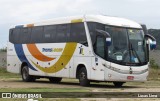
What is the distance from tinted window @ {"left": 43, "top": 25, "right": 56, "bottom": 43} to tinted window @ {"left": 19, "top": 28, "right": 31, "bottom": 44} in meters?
2.27

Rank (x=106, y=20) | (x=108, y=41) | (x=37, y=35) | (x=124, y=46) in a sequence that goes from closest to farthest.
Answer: (x=108, y=41)
(x=124, y=46)
(x=106, y=20)
(x=37, y=35)

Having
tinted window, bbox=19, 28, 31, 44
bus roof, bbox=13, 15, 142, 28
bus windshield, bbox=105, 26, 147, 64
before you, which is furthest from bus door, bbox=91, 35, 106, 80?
tinted window, bbox=19, 28, 31, 44

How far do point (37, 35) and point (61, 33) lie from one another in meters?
3.15

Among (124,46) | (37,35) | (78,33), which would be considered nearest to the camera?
(124,46)

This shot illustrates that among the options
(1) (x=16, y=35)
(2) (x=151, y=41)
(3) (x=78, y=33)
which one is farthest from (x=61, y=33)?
(1) (x=16, y=35)

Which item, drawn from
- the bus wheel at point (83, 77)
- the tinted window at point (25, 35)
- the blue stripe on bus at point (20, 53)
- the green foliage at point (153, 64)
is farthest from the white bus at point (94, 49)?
the green foliage at point (153, 64)

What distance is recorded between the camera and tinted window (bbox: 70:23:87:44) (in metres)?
26.1

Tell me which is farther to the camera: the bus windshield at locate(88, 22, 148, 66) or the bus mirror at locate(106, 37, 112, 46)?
the bus windshield at locate(88, 22, 148, 66)

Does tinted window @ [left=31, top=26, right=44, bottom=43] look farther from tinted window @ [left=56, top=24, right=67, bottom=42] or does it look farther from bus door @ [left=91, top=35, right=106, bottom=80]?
bus door @ [left=91, top=35, right=106, bottom=80]

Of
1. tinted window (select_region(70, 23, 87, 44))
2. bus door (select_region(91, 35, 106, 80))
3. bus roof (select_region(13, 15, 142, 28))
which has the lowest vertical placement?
bus door (select_region(91, 35, 106, 80))

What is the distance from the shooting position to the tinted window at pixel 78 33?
2612 centimetres

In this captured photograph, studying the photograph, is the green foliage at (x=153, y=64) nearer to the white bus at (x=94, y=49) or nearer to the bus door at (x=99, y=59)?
the white bus at (x=94, y=49)

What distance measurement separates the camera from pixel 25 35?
32.8m

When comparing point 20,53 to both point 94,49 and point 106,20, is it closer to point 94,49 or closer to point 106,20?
point 94,49
